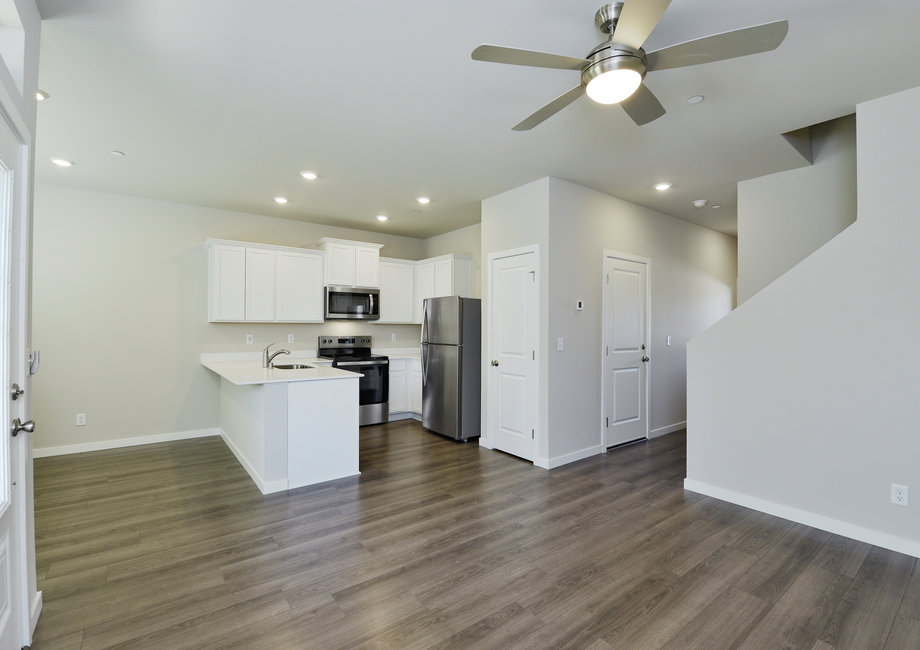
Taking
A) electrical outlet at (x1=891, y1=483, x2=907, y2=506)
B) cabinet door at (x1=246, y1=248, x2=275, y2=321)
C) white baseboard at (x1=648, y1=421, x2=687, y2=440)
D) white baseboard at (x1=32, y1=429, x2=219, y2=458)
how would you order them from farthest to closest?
white baseboard at (x1=648, y1=421, x2=687, y2=440) < cabinet door at (x1=246, y1=248, x2=275, y2=321) < white baseboard at (x1=32, y1=429, x2=219, y2=458) < electrical outlet at (x1=891, y1=483, x2=907, y2=506)

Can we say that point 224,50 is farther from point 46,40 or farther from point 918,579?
point 918,579

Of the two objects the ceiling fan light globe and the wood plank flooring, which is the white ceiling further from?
the wood plank flooring

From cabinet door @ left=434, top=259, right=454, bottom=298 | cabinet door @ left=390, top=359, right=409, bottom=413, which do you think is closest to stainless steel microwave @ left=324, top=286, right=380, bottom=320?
cabinet door @ left=390, top=359, right=409, bottom=413

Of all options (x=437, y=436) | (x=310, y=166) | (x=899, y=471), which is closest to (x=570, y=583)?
(x=899, y=471)

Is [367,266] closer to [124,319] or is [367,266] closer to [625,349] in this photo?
[124,319]

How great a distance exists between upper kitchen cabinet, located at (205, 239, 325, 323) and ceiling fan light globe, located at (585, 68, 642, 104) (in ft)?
13.9

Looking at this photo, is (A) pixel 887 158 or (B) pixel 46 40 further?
(A) pixel 887 158

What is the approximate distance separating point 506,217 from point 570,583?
131 inches

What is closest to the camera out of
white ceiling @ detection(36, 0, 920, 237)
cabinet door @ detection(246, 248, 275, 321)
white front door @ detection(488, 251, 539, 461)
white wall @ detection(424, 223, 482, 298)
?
white ceiling @ detection(36, 0, 920, 237)

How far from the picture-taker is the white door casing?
1.56 metres

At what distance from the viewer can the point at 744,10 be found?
1.95m

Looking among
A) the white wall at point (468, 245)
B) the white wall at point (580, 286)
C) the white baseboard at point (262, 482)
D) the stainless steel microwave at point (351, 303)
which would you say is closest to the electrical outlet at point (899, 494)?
the white wall at point (580, 286)

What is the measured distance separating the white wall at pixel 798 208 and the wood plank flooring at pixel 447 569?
211 centimetres

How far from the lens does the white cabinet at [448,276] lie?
226 inches
